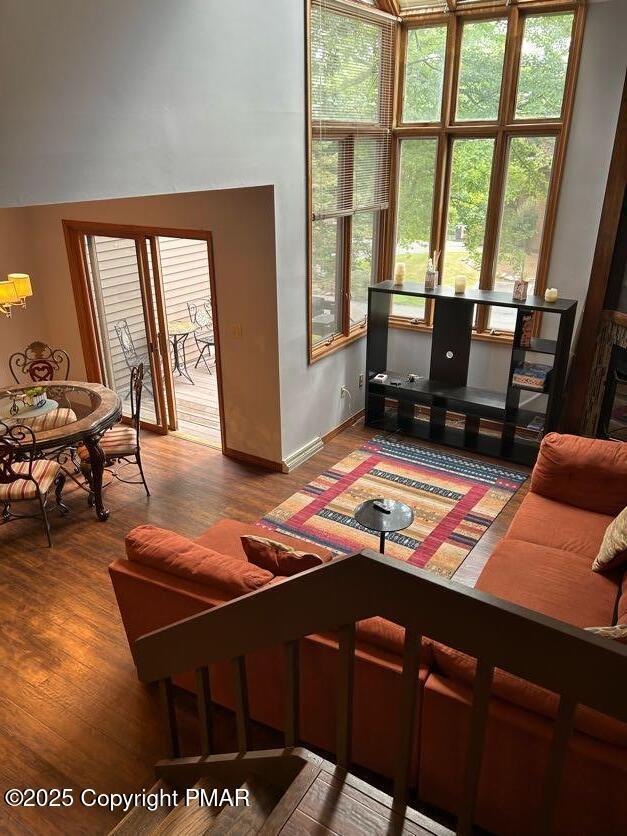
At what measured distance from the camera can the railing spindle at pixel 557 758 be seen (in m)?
1.04

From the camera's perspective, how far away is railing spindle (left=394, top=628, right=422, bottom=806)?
47.1 inches

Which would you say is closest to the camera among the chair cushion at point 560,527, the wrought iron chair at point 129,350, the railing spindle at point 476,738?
the railing spindle at point 476,738

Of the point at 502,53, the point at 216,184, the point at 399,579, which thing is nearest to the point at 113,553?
the point at 216,184

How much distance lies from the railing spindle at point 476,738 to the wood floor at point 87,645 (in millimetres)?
1913

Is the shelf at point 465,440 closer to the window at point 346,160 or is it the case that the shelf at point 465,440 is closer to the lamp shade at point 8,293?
the window at point 346,160

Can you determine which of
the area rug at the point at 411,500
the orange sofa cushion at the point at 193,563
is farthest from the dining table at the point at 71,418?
the orange sofa cushion at the point at 193,563

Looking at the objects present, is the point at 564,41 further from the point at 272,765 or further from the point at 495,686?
the point at 272,765

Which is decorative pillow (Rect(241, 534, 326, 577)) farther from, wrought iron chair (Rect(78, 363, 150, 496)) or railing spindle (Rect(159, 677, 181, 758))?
wrought iron chair (Rect(78, 363, 150, 496))

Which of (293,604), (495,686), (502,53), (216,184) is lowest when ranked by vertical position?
(495,686)

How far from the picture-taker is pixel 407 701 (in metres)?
1.26

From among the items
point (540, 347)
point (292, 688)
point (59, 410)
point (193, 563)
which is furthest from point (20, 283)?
point (540, 347)

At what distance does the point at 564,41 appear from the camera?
5020 millimetres

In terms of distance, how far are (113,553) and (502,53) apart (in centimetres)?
518

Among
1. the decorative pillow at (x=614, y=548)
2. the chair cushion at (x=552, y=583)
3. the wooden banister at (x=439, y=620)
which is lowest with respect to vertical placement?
the chair cushion at (x=552, y=583)
